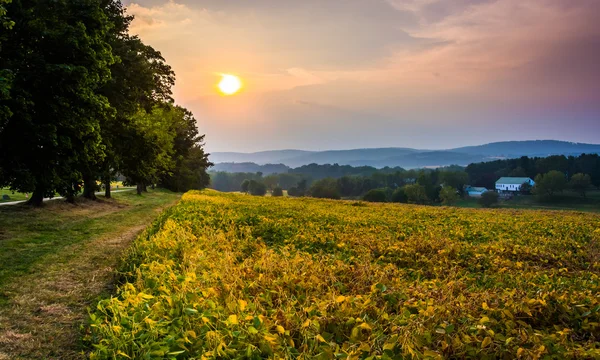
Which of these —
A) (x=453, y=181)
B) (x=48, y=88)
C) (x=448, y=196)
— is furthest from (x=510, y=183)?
(x=48, y=88)

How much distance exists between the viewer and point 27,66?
13.0 metres

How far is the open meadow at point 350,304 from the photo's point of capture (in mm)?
3342

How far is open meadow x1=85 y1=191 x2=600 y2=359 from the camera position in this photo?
334cm

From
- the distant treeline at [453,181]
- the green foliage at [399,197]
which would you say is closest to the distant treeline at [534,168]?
the distant treeline at [453,181]

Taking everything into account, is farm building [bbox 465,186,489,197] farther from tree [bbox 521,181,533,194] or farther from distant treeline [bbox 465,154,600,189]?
tree [bbox 521,181,533,194]

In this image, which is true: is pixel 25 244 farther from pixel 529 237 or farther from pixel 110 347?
pixel 529 237

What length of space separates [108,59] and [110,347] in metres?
15.4

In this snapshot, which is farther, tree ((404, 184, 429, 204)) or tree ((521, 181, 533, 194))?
tree ((521, 181, 533, 194))

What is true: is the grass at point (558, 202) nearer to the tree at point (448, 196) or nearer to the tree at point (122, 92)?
the tree at point (448, 196)

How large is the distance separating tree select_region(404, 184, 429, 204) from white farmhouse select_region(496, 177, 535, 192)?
120 feet

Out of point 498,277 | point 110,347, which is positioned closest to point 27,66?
point 110,347

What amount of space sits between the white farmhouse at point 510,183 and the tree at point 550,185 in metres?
15.6

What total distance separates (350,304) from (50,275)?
7.99 meters

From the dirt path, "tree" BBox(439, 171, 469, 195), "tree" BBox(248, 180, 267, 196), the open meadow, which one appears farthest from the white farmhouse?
the dirt path
